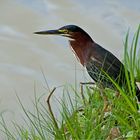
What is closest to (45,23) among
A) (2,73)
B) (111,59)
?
(2,73)

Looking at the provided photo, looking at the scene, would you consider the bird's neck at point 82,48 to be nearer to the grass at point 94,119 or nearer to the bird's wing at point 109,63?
the bird's wing at point 109,63

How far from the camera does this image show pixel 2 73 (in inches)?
111

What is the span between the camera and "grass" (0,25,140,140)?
0.88m

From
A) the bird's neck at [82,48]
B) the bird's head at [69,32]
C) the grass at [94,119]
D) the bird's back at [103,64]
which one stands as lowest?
the grass at [94,119]

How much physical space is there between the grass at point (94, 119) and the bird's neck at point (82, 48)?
57 centimetres

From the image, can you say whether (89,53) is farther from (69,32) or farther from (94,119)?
(94,119)

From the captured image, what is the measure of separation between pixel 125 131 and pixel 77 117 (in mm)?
97

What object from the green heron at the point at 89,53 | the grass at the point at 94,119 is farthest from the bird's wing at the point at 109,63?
the grass at the point at 94,119

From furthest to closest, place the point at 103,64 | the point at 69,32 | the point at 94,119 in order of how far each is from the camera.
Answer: the point at 69,32 < the point at 103,64 < the point at 94,119

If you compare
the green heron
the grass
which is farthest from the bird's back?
the grass

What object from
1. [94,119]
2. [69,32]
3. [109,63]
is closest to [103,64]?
[109,63]

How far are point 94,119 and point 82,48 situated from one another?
2.36 feet

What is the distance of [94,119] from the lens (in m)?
0.91

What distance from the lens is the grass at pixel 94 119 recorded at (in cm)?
88
